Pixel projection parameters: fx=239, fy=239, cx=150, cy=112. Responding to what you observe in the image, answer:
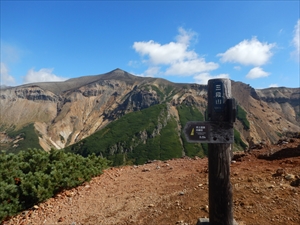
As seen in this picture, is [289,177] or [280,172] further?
[280,172]

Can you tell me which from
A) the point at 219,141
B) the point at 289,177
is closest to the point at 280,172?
the point at 289,177

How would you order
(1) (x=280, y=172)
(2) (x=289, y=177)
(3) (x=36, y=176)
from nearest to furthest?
(2) (x=289, y=177) → (1) (x=280, y=172) → (3) (x=36, y=176)

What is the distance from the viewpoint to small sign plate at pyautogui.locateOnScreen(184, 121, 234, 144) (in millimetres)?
3771

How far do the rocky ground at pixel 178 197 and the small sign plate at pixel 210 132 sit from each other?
263 cm

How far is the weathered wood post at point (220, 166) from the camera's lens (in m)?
3.82

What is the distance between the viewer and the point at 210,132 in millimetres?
3811

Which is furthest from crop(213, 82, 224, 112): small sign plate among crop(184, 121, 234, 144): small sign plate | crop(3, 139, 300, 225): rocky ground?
crop(3, 139, 300, 225): rocky ground

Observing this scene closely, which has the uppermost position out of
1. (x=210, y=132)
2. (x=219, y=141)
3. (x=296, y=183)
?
(x=210, y=132)

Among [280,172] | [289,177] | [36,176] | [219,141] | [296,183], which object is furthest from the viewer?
[36,176]

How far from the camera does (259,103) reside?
185 metres

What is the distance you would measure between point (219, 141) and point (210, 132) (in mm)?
196

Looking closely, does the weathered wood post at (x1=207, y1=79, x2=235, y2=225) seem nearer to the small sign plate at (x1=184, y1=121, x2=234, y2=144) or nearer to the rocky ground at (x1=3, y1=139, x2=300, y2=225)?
the small sign plate at (x1=184, y1=121, x2=234, y2=144)

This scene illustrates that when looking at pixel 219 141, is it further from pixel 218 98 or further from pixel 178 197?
pixel 178 197

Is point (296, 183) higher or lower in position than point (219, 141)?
lower
